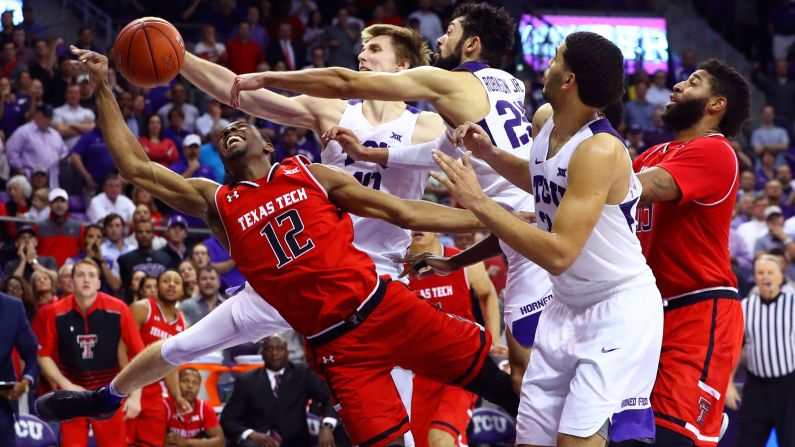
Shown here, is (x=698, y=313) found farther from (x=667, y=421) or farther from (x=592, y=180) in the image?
(x=592, y=180)

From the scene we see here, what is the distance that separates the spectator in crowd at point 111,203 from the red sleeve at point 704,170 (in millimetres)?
8737

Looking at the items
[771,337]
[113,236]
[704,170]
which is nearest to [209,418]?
[113,236]

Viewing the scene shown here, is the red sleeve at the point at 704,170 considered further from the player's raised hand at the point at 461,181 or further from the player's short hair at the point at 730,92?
the player's raised hand at the point at 461,181

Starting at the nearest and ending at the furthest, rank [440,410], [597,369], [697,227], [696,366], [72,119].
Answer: [597,369]
[696,366]
[697,227]
[440,410]
[72,119]

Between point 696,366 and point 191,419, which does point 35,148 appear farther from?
point 696,366

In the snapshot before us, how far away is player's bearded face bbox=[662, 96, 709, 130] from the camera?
237 inches

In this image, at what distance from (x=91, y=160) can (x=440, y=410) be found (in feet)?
24.5

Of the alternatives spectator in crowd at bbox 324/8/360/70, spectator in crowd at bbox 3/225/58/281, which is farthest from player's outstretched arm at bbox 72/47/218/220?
spectator in crowd at bbox 324/8/360/70

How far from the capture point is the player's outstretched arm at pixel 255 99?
7.09 meters

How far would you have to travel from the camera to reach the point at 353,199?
611cm

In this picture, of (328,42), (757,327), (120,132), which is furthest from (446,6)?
(120,132)

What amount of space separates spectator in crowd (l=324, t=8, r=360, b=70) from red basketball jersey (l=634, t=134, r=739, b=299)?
38.9ft

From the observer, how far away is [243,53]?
1678 centimetres

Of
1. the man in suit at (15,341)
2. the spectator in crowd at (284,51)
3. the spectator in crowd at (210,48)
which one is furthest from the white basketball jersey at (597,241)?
the spectator in crowd at (284,51)
